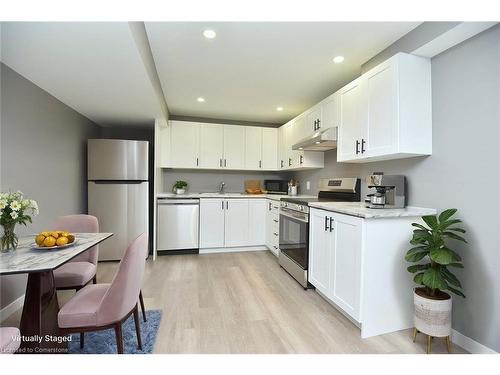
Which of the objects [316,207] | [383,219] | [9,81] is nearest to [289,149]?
[316,207]

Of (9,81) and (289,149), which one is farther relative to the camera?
Result: (289,149)

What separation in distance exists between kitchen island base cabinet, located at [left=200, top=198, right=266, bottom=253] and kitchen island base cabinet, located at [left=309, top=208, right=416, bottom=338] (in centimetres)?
212

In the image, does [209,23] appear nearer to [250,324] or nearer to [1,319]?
[250,324]

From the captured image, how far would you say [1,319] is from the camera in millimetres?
1978

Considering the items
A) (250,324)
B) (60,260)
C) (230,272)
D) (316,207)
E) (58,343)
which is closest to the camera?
(60,260)

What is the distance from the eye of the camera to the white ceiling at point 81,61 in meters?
1.54

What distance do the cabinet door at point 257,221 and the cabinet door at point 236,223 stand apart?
0.07 m

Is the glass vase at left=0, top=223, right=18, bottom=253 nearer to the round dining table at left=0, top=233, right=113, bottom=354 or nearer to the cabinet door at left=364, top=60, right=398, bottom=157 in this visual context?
the round dining table at left=0, top=233, right=113, bottom=354

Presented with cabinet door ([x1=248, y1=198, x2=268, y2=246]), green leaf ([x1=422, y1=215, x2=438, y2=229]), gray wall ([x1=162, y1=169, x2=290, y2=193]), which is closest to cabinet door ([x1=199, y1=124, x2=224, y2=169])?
gray wall ([x1=162, y1=169, x2=290, y2=193])

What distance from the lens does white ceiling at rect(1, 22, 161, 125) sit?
1.54 meters

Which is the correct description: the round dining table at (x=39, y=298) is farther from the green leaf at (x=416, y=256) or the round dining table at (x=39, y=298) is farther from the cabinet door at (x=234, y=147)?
the cabinet door at (x=234, y=147)

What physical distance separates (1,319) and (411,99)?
12.5 ft

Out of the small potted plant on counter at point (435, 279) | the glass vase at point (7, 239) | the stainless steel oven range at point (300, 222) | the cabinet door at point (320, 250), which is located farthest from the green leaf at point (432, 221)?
the glass vase at point (7, 239)

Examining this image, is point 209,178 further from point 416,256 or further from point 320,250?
point 416,256
